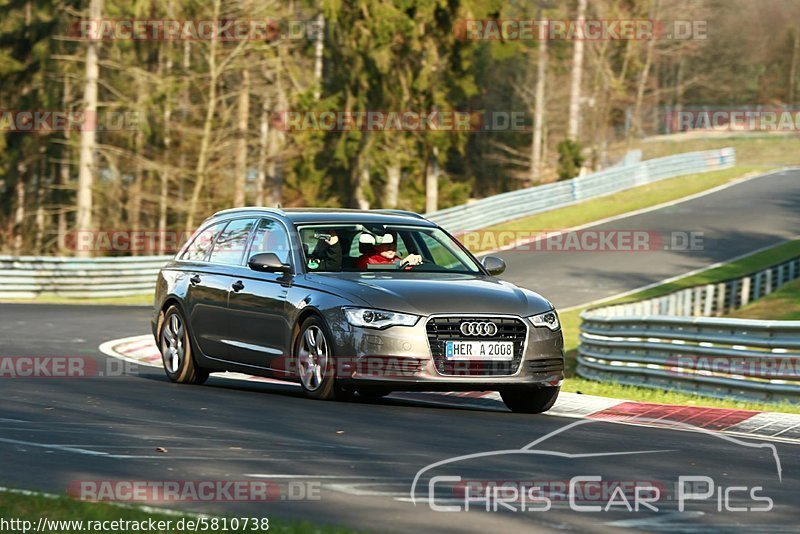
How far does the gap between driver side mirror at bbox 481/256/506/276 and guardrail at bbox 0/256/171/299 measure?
21832mm

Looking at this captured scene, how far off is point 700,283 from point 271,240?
2103 centimetres

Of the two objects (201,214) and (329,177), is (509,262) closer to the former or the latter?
(201,214)

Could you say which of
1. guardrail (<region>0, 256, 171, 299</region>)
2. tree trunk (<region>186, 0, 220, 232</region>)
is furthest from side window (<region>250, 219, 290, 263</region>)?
tree trunk (<region>186, 0, 220, 232</region>)

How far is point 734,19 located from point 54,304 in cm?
7497

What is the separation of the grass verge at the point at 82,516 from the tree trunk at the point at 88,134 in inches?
1381

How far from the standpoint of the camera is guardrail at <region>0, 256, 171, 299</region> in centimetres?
3306

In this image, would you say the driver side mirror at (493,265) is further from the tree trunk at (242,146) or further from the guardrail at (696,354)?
the tree trunk at (242,146)

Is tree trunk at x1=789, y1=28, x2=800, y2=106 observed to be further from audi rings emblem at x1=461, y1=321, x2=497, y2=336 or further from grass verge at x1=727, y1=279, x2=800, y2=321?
audi rings emblem at x1=461, y1=321, x2=497, y2=336

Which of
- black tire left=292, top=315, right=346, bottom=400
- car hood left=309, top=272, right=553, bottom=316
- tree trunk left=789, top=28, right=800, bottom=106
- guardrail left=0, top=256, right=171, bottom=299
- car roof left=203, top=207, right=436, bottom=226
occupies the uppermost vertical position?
tree trunk left=789, top=28, right=800, bottom=106

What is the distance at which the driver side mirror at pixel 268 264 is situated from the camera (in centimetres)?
1234

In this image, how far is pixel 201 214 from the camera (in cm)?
5256

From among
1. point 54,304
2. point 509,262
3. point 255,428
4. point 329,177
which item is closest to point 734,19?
point 329,177

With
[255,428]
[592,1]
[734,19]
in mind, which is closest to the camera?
[255,428]

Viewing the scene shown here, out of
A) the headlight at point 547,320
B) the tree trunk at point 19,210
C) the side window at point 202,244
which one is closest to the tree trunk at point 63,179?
the tree trunk at point 19,210
